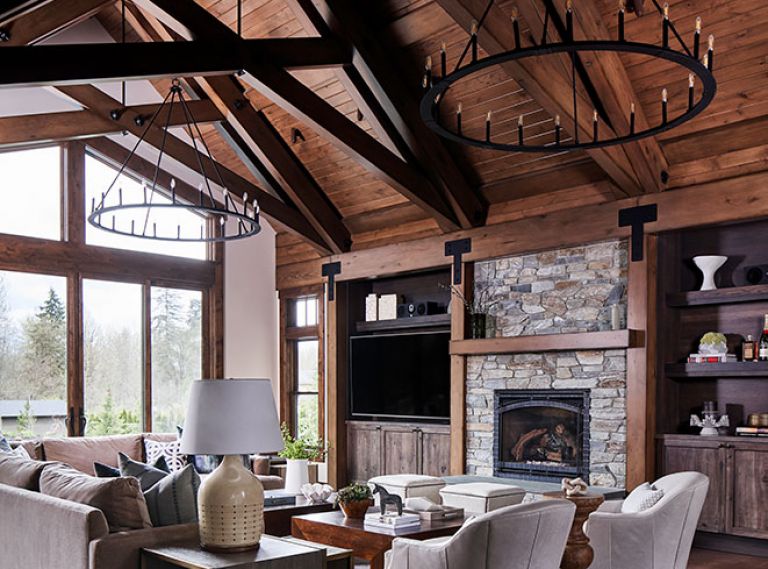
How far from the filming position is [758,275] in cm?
677

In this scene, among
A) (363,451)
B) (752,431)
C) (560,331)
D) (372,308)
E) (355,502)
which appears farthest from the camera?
(372,308)

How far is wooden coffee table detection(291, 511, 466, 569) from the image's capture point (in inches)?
193

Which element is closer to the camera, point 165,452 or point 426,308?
point 165,452

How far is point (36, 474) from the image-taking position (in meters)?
4.55

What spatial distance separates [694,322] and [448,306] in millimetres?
2905

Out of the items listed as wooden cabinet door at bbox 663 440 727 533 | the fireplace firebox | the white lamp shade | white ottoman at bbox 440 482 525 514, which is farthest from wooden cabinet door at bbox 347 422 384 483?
the white lamp shade

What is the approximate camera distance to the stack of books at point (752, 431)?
644 centimetres

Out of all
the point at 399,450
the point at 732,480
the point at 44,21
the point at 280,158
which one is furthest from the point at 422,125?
the point at 732,480

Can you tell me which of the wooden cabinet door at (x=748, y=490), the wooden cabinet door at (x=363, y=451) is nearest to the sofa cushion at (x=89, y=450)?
the wooden cabinet door at (x=363, y=451)

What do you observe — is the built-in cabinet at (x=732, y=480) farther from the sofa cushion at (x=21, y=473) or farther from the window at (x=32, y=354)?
the window at (x=32, y=354)

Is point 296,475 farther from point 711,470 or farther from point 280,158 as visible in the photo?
point 280,158

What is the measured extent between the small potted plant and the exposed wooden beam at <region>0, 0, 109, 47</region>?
4.59 m

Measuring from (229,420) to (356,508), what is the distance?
6.83ft

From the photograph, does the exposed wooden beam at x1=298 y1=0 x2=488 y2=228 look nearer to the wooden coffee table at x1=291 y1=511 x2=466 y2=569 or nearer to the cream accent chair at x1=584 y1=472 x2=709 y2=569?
the wooden coffee table at x1=291 y1=511 x2=466 y2=569
